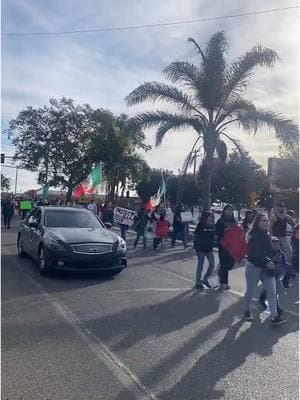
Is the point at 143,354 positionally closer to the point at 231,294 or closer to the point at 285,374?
the point at 285,374

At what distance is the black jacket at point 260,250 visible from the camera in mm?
6609

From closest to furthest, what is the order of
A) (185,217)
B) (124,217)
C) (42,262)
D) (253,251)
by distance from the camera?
(253,251) → (42,262) → (124,217) → (185,217)

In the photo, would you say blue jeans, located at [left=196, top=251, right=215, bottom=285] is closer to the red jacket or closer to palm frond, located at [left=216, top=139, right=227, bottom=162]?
the red jacket

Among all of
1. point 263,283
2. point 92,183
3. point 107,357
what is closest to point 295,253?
point 263,283

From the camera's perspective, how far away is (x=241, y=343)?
18.1ft

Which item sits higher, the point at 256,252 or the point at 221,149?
the point at 221,149

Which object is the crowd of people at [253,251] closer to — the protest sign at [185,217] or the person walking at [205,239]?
the person walking at [205,239]

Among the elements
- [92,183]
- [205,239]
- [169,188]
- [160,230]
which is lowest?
[160,230]

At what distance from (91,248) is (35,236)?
173cm

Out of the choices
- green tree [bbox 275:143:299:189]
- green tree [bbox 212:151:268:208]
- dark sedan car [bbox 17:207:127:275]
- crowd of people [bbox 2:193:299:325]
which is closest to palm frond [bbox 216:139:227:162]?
crowd of people [bbox 2:193:299:325]

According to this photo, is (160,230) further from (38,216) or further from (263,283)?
(263,283)

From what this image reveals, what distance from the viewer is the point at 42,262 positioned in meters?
9.45

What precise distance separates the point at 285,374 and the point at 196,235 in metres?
4.68

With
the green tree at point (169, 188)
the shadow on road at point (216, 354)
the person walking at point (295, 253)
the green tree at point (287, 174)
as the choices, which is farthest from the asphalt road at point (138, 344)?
the green tree at point (169, 188)
